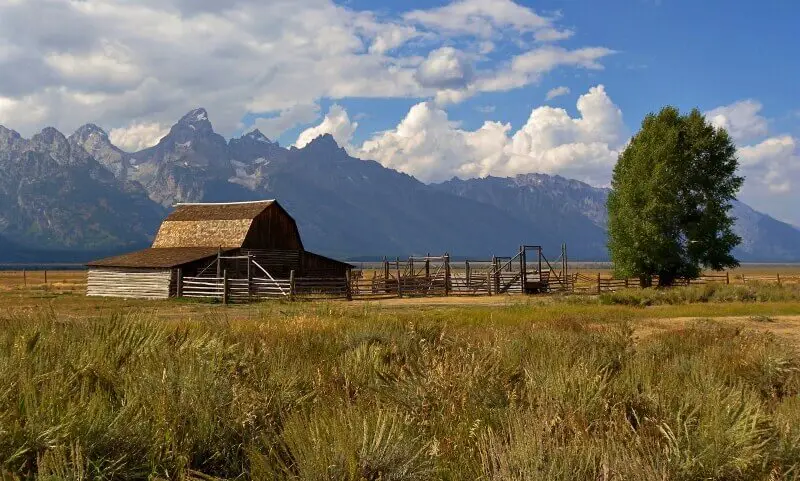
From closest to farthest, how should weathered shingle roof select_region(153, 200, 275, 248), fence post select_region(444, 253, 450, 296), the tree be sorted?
the tree
weathered shingle roof select_region(153, 200, 275, 248)
fence post select_region(444, 253, 450, 296)

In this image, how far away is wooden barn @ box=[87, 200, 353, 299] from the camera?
3788cm

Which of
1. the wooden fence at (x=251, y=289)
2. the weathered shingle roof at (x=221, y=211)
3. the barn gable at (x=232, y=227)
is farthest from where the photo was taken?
the weathered shingle roof at (x=221, y=211)

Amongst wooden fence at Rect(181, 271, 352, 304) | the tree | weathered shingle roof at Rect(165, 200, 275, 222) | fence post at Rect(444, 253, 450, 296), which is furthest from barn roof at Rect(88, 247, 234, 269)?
the tree

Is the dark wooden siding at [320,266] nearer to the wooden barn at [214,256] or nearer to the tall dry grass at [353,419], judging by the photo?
the wooden barn at [214,256]

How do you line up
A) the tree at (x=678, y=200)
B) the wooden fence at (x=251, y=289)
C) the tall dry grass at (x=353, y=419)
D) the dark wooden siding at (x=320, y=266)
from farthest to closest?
the dark wooden siding at (x=320, y=266)
the tree at (x=678, y=200)
the wooden fence at (x=251, y=289)
the tall dry grass at (x=353, y=419)

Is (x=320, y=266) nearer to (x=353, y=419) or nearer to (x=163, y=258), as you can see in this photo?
(x=163, y=258)

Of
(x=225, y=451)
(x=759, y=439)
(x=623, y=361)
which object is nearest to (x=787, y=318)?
(x=623, y=361)

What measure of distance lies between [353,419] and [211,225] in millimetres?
42077

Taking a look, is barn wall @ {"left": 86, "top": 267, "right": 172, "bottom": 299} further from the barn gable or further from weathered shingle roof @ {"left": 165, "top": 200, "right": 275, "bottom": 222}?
weathered shingle roof @ {"left": 165, "top": 200, "right": 275, "bottom": 222}

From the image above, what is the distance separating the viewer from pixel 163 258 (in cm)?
3988

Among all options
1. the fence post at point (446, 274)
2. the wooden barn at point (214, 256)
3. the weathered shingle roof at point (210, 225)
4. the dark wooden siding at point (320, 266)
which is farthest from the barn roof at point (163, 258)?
the fence post at point (446, 274)

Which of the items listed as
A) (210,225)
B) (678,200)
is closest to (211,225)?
(210,225)

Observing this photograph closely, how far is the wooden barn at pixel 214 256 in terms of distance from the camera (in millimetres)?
37875

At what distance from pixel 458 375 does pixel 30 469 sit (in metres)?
3.54
